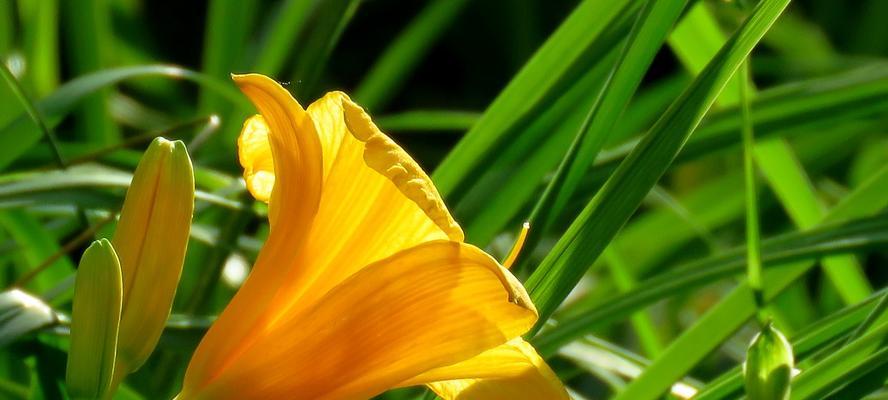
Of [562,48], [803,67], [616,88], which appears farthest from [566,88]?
[803,67]

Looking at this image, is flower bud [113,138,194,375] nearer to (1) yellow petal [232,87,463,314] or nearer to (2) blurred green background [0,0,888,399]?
(1) yellow petal [232,87,463,314]

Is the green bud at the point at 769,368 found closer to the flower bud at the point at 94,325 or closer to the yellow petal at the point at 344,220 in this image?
the yellow petal at the point at 344,220

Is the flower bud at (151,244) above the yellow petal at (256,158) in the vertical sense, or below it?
below

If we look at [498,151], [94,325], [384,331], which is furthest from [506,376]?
[498,151]

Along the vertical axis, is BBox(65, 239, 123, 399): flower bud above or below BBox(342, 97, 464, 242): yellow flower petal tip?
below

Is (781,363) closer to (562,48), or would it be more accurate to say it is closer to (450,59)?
(562,48)

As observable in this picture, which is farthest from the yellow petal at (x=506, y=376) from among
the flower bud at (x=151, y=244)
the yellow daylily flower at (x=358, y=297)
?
the flower bud at (x=151, y=244)

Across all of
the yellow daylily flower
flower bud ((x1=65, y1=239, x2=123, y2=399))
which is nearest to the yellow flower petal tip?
the yellow daylily flower
